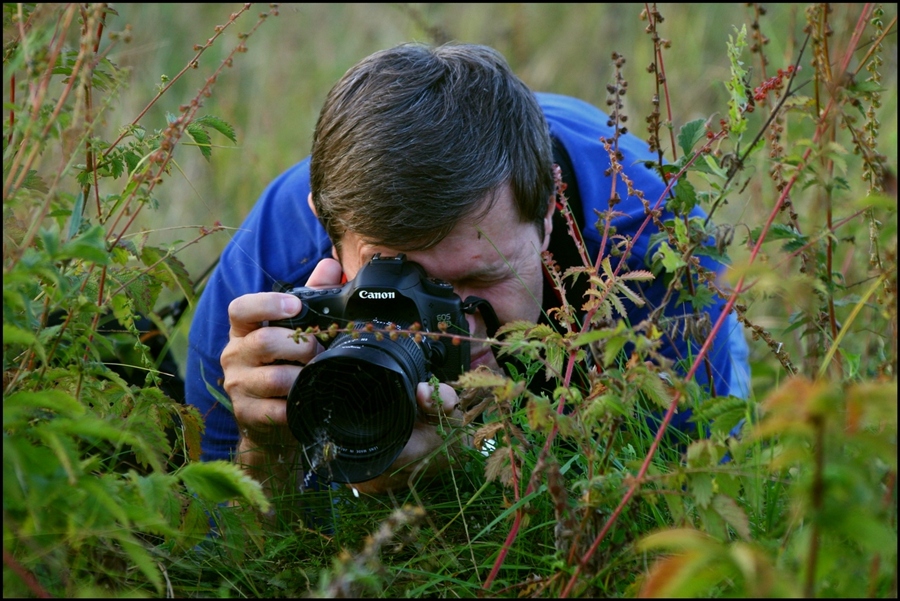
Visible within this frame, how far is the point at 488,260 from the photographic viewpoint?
1923mm

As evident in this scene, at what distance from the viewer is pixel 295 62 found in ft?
17.5

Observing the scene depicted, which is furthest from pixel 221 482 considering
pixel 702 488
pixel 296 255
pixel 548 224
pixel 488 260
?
pixel 296 255

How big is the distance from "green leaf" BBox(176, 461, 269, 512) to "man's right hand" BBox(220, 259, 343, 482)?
2.00 feet

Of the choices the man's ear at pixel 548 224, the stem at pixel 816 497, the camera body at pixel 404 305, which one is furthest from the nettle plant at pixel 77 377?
the man's ear at pixel 548 224

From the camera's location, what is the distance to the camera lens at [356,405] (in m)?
1.45

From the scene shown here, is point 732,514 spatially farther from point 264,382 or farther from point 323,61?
point 323,61

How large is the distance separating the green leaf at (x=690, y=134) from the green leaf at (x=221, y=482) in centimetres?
86

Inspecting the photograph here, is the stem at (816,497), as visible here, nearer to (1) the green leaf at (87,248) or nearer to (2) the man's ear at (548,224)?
(1) the green leaf at (87,248)

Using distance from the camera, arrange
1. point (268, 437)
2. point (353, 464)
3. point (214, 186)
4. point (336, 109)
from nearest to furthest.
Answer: point (353, 464)
point (268, 437)
point (336, 109)
point (214, 186)

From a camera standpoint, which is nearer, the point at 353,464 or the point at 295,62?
the point at 353,464

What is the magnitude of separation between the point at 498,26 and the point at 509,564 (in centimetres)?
491

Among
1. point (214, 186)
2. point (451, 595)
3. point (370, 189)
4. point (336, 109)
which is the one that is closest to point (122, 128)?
point (370, 189)

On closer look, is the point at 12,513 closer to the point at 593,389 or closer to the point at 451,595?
the point at 451,595

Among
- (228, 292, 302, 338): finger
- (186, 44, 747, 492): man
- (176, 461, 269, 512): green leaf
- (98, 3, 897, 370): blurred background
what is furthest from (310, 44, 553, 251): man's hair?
(98, 3, 897, 370): blurred background
